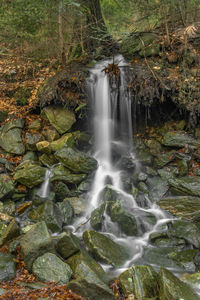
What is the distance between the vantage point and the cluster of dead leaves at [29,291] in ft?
11.0

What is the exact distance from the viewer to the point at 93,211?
577 cm

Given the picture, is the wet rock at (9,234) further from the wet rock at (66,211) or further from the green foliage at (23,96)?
the green foliage at (23,96)

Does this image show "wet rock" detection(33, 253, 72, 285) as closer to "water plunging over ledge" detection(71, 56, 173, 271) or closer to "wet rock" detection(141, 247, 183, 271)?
"wet rock" detection(141, 247, 183, 271)

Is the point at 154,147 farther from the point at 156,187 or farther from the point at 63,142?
the point at 63,142

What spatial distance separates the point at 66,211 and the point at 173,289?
125 inches

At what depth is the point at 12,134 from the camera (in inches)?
306

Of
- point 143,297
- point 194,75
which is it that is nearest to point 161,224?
point 143,297

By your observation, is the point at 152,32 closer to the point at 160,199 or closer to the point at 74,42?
the point at 74,42

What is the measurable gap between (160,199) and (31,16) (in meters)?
8.21

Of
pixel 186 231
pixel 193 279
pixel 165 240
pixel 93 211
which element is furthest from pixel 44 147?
pixel 193 279

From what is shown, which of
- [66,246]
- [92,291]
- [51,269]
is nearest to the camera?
[92,291]

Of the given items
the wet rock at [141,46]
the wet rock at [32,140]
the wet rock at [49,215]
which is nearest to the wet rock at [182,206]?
the wet rock at [49,215]

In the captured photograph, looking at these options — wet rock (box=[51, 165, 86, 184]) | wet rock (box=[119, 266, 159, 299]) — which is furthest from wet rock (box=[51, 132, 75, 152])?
wet rock (box=[119, 266, 159, 299])

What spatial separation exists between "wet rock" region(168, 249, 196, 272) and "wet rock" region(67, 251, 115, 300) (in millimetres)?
1421
